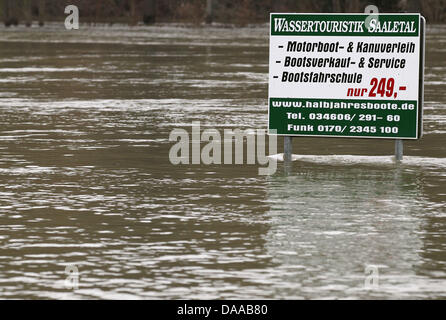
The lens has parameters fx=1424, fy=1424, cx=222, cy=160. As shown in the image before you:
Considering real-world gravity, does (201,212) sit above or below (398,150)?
below

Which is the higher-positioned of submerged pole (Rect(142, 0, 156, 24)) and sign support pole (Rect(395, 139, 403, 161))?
submerged pole (Rect(142, 0, 156, 24))

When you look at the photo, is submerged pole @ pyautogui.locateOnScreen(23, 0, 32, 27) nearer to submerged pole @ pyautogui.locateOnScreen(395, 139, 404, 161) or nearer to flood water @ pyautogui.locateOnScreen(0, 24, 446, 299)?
flood water @ pyautogui.locateOnScreen(0, 24, 446, 299)

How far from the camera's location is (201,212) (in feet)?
41.5

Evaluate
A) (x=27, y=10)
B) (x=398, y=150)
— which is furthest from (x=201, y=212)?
(x=27, y=10)

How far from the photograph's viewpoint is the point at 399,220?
40.0 ft

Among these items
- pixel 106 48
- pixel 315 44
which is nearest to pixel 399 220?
pixel 315 44

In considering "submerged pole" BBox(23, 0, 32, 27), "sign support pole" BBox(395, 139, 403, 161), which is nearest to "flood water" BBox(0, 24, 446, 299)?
"sign support pole" BBox(395, 139, 403, 161)

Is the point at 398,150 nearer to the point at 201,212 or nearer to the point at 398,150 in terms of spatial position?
the point at 398,150

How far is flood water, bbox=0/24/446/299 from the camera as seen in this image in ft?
31.2

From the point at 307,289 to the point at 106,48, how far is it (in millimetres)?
43006

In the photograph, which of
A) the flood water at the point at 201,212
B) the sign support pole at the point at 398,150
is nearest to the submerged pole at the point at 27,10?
the flood water at the point at 201,212

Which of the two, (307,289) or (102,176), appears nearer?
(307,289)

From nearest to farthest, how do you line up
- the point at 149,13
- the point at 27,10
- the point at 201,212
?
the point at 201,212 < the point at 149,13 < the point at 27,10

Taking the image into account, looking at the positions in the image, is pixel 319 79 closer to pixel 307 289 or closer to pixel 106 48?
pixel 307 289
